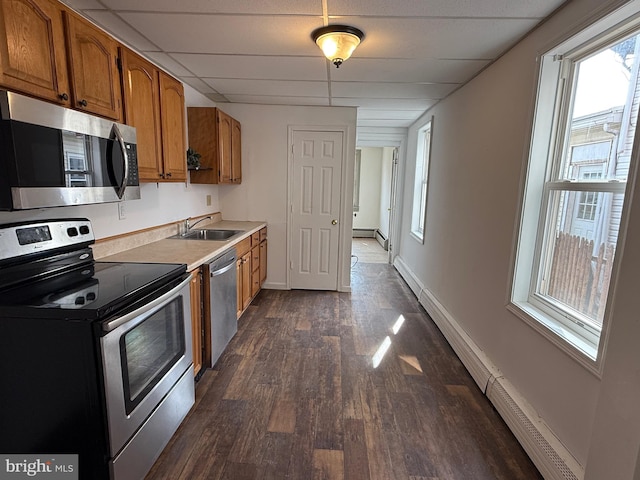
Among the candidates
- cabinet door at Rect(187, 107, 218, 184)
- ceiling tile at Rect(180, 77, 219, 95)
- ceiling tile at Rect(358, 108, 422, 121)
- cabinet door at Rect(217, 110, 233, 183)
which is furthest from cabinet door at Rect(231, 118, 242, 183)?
ceiling tile at Rect(358, 108, 422, 121)

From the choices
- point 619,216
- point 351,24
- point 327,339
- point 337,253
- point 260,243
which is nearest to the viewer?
point 619,216

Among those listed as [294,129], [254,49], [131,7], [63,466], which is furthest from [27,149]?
[294,129]

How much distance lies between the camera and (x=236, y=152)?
158 inches

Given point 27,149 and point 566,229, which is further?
point 566,229

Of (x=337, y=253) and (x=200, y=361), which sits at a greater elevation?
(x=337, y=253)

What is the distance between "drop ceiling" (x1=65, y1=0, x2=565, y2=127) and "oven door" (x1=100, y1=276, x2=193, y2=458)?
1537 millimetres

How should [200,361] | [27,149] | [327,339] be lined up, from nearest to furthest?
[27,149]
[200,361]
[327,339]

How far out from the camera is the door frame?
414 cm

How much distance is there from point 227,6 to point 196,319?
1856 mm

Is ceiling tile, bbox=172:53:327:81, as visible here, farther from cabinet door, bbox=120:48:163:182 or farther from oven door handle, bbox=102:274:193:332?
oven door handle, bbox=102:274:193:332

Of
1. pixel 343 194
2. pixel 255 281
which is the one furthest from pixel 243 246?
pixel 343 194

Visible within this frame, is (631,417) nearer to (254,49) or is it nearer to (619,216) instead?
(619,216)

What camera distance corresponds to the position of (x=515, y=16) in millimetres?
1839

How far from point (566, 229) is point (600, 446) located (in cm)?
103
